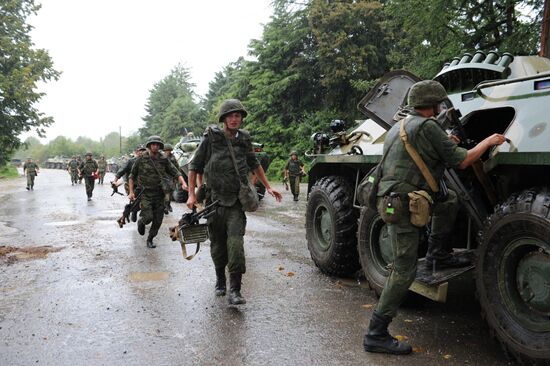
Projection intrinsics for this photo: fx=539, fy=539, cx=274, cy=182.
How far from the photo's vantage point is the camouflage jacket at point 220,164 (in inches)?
201

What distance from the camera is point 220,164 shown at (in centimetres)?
511

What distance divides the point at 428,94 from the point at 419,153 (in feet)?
1.37

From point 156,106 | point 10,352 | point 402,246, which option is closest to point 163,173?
point 10,352

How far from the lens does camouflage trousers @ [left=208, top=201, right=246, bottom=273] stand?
504 centimetres

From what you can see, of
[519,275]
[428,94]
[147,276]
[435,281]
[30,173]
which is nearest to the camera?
[519,275]

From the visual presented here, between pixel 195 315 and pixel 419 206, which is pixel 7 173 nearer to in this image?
pixel 195 315

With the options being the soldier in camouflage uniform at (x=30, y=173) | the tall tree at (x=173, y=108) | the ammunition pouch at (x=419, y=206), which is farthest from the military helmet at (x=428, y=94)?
the tall tree at (x=173, y=108)

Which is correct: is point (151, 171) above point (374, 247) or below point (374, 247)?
above

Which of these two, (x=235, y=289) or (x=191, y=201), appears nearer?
(x=235, y=289)

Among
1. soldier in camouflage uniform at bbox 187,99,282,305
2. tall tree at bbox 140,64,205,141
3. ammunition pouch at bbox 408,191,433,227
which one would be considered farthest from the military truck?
tall tree at bbox 140,64,205,141

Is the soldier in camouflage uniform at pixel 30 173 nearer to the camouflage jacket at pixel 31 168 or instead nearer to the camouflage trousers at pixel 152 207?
the camouflage jacket at pixel 31 168

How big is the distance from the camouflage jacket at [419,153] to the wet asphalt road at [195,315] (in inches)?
47.6

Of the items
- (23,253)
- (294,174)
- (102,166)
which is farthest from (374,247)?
(102,166)

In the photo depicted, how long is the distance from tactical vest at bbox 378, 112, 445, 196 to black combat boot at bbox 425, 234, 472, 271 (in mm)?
1006
